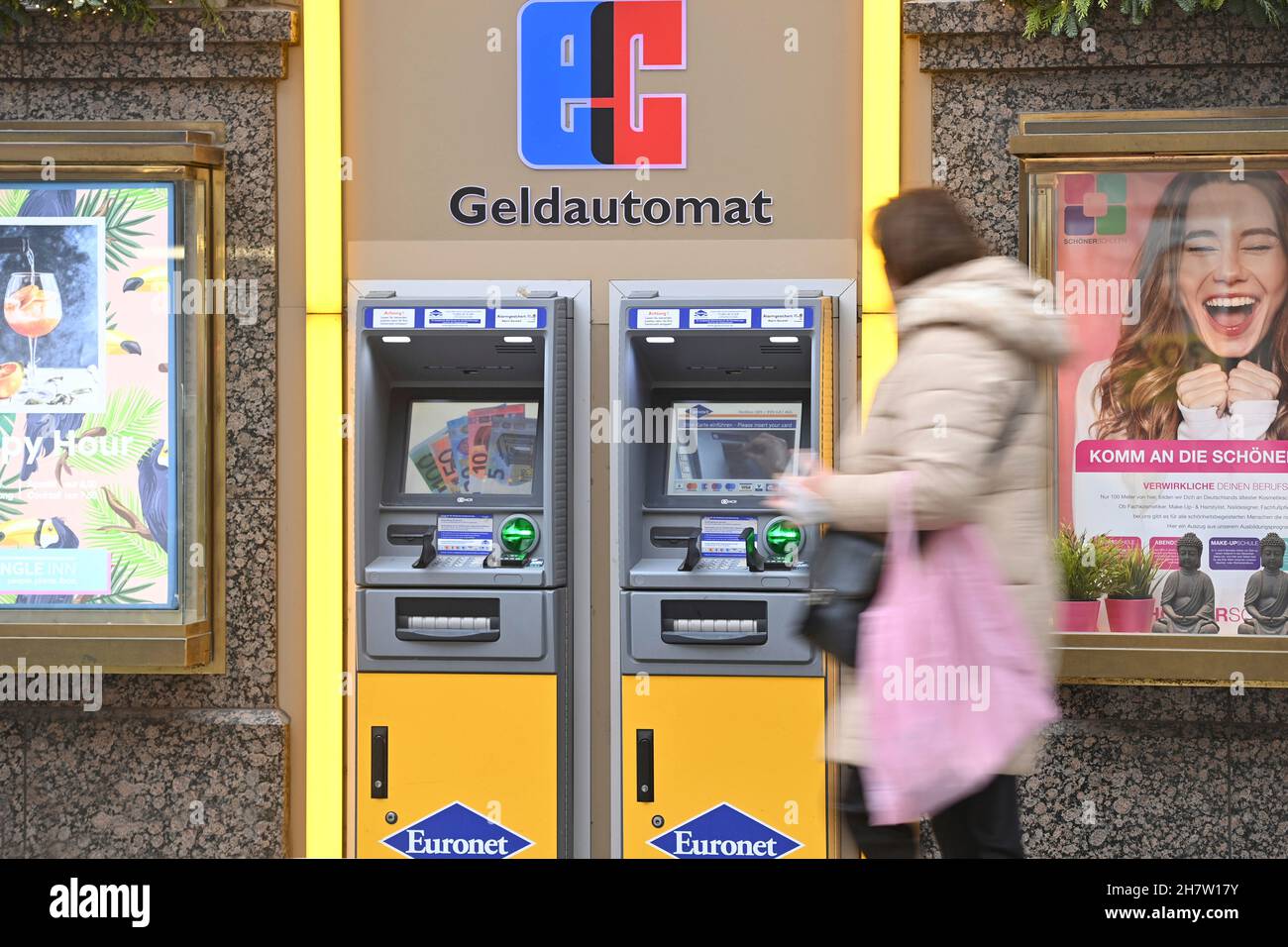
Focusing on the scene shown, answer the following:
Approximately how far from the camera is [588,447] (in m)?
4.34

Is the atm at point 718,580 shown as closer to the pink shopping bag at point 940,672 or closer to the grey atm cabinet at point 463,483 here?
the grey atm cabinet at point 463,483

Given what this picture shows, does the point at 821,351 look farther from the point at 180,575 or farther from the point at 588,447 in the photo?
the point at 180,575

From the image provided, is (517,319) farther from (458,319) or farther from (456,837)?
(456,837)

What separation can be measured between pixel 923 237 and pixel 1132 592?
1.92 m

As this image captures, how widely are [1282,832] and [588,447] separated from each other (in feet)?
7.90

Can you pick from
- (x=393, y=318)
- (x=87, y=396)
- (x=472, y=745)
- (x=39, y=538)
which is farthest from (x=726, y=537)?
(x=39, y=538)

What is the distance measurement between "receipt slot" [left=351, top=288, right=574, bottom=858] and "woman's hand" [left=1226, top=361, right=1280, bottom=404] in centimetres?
197

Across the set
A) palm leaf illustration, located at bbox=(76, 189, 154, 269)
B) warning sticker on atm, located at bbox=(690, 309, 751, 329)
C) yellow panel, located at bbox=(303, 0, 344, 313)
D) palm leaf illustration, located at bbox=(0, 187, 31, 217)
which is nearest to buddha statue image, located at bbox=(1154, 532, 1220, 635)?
warning sticker on atm, located at bbox=(690, 309, 751, 329)

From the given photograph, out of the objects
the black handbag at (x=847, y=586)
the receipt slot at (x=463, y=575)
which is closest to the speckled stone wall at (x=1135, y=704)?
the receipt slot at (x=463, y=575)

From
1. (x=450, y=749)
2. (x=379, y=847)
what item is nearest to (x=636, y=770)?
(x=450, y=749)

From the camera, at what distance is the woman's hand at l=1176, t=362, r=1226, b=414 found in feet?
13.3

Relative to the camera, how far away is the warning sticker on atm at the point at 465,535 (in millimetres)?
4141
